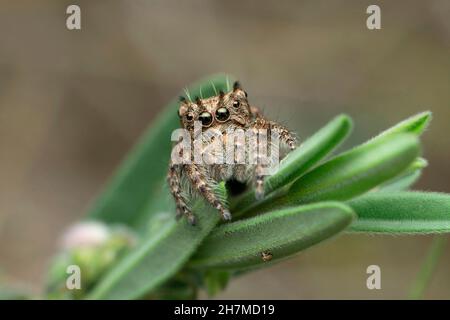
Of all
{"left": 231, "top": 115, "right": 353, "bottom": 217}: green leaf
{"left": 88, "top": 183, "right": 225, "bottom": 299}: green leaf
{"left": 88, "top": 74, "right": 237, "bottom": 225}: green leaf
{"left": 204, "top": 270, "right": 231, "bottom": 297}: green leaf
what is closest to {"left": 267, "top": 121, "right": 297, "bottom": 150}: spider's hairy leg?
{"left": 231, "top": 115, "right": 353, "bottom": 217}: green leaf

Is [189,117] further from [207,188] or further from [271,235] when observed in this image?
[271,235]

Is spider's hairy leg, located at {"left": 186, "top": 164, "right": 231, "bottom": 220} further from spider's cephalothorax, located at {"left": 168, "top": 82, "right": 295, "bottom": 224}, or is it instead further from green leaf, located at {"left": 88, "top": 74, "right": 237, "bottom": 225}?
green leaf, located at {"left": 88, "top": 74, "right": 237, "bottom": 225}

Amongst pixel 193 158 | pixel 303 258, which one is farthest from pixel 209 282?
pixel 303 258

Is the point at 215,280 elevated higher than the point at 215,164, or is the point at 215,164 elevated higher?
the point at 215,164

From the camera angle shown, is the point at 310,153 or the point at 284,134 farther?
the point at 284,134

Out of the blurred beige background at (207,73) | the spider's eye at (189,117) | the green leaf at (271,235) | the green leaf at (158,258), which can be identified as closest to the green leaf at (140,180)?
the green leaf at (158,258)

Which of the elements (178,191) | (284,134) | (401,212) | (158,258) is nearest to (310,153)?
(284,134)

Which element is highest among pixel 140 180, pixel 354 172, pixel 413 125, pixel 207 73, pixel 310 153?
pixel 207 73
